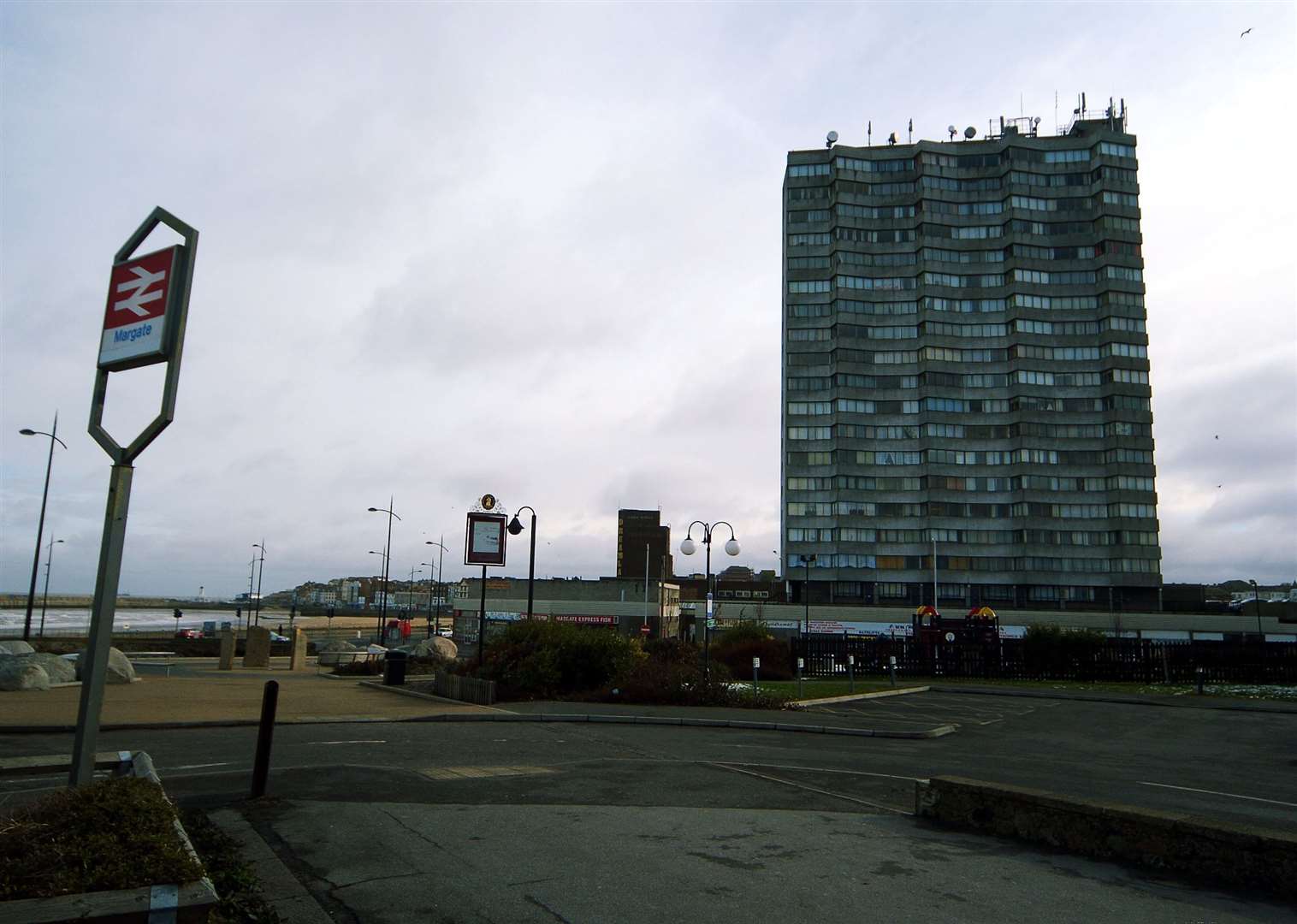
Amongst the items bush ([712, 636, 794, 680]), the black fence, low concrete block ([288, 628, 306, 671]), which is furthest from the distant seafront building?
low concrete block ([288, 628, 306, 671])

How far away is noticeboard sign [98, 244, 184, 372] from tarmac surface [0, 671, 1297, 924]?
166 inches

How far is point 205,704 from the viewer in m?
19.0

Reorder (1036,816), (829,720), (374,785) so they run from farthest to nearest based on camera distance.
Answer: (829,720) < (374,785) < (1036,816)

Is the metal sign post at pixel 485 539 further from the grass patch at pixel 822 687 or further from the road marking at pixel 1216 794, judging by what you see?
the road marking at pixel 1216 794

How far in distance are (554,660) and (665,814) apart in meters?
14.0

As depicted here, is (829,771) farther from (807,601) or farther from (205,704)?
(807,601)

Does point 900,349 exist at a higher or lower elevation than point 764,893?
higher

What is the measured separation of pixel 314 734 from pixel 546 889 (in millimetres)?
10146

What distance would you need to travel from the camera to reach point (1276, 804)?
11.7 m

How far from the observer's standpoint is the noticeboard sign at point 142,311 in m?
8.09

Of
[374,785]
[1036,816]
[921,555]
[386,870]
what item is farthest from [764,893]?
[921,555]

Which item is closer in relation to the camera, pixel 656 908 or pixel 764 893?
pixel 656 908

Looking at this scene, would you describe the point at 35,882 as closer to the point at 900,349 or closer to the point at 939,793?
the point at 939,793

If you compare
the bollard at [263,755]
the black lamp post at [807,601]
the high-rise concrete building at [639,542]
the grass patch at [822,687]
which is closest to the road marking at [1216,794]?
the bollard at [263,755]
